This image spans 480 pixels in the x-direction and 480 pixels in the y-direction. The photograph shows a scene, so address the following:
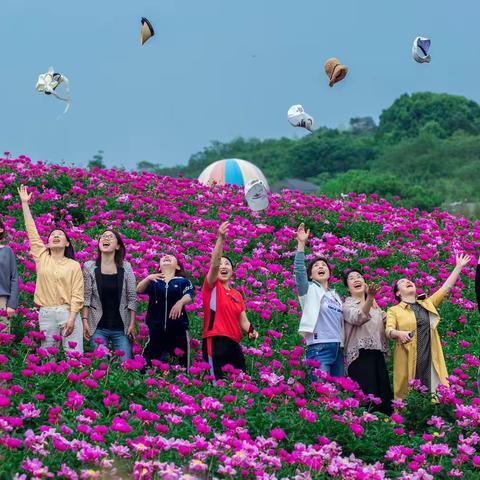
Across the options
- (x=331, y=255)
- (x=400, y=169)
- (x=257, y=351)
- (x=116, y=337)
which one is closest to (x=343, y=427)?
(x=257, y=351)

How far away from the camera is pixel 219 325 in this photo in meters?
7.89

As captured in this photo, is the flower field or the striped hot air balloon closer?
the flower field

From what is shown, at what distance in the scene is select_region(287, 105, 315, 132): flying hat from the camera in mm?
10094

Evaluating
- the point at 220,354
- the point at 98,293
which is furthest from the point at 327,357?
the point at 98,293

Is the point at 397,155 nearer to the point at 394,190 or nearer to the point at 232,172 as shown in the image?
the point at 394,190

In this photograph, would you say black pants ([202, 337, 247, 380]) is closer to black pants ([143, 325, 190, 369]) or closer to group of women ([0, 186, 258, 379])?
group of women ([0, 186, 258, 379])

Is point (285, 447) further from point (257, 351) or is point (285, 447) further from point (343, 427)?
point (257, 351)

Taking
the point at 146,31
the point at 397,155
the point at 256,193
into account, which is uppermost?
the point at 397,155

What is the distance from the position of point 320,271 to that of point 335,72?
8.24 feet

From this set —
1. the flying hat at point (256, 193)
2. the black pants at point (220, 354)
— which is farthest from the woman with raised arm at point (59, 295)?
the flying hat at point (256, 193)

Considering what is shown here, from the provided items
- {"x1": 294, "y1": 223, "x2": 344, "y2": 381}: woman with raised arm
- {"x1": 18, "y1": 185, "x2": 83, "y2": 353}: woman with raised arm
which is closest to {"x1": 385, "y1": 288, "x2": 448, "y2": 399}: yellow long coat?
{"x1": 294, "y1": 223, "x2": 344, "y2": 381}: woman with raised arm

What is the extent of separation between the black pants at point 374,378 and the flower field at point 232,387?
0.69 ft

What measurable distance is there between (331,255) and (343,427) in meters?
5.06

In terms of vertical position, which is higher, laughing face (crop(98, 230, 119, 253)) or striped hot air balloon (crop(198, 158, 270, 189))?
striped hot air balloon (crop(198, 158, 270, 189))
